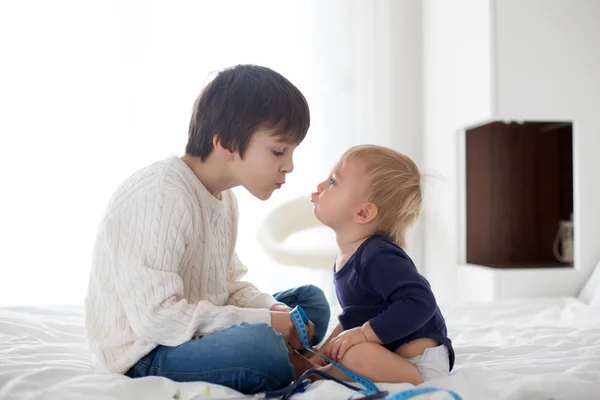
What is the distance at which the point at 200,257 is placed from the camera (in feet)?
4.86

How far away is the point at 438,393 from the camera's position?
3.45ft

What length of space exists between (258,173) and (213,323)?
0.38 meters

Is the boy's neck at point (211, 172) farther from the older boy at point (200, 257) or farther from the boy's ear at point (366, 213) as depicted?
the boy's ear at point (366, 213)

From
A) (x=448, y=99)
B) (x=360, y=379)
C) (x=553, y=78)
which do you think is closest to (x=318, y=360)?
(x=360, y=379)

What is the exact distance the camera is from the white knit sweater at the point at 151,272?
125 cm

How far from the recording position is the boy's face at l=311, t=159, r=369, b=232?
57.2 inches

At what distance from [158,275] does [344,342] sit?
0.39 m

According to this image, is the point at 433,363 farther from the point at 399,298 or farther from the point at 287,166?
the point at 287,166

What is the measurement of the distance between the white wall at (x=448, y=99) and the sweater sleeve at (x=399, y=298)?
1498 millimetres

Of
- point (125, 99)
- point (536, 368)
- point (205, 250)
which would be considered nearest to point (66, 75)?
point (125, 99)

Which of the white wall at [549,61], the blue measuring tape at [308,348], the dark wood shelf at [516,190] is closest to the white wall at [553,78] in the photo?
the white wall at [549,61]

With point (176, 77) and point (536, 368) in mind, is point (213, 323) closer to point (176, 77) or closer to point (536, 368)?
point (536, 368)

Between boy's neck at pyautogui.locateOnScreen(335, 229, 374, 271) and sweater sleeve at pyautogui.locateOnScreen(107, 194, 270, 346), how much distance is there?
25cm

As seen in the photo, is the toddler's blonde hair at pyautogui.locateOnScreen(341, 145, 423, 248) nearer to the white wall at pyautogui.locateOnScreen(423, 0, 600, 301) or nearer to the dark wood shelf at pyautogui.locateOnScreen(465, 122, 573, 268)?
the white wall at pyautogui.locateOnScreen(423, 0, 600, 301)
